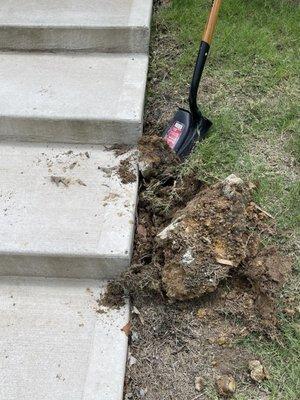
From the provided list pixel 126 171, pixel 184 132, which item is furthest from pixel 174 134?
pixel 126 171

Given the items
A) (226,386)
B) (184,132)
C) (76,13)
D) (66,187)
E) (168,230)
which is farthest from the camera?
(76,13)

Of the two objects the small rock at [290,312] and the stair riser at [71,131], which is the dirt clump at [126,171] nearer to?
the stair riser at [71,131]

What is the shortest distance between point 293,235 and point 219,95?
1.11 metres

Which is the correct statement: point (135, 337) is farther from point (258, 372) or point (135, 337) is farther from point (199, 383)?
point (258, 372)

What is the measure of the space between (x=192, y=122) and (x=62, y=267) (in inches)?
44.1

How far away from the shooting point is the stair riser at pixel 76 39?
2.83 metres

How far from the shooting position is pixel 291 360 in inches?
69.4

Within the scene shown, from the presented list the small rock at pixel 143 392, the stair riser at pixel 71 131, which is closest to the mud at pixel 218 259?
the small rock at pixel 143 392

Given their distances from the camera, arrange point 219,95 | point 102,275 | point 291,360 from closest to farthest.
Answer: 1. point 291,360
2. point 102,275
3. point 219,95

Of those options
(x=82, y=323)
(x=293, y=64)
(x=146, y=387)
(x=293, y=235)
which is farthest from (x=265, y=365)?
(x=293, y=64)

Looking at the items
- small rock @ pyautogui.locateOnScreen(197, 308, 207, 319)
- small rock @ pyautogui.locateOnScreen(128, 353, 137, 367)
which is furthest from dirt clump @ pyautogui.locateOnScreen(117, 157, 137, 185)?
small rock @ pyautogui.locateOnScreen(128, 353, 137, 367)

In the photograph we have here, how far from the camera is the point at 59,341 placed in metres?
1.92

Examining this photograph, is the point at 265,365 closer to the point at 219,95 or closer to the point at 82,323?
the point at 82,323

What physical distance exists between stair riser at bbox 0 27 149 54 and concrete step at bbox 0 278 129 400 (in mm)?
1622
